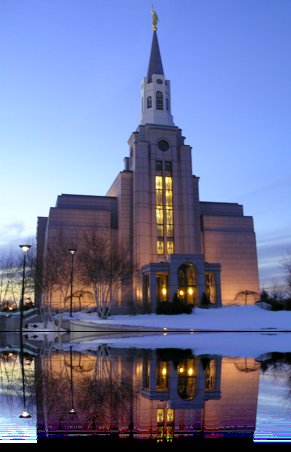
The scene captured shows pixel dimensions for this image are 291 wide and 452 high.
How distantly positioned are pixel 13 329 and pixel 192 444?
39530mm

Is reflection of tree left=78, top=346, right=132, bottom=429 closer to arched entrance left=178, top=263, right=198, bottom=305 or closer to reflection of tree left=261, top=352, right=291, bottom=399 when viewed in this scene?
reflection of tree left=261, top=352, right=291, bottom=399

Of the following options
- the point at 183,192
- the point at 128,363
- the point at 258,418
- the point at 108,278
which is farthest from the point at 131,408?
the point at 183,192

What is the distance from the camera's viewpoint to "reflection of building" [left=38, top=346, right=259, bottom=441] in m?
4.77

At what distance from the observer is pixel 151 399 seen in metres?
6.64

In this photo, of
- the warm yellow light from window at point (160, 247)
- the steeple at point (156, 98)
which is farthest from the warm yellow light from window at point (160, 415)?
the steeple at point (156, 98)

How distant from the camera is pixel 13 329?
40781mm

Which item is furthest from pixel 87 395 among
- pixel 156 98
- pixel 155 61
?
pixel 155 61

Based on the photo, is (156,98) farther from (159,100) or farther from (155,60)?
(155,60)

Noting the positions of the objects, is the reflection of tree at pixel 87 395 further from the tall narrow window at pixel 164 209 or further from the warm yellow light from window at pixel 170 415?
the tall narrow window at pixel 164 209

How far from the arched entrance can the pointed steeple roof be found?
36805 mm

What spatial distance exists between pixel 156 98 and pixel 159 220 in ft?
73.5

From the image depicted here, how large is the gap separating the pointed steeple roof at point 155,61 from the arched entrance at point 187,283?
121ft

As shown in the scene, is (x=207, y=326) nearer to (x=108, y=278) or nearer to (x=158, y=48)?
(x=108, y=278)

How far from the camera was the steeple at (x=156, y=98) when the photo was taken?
252ft
